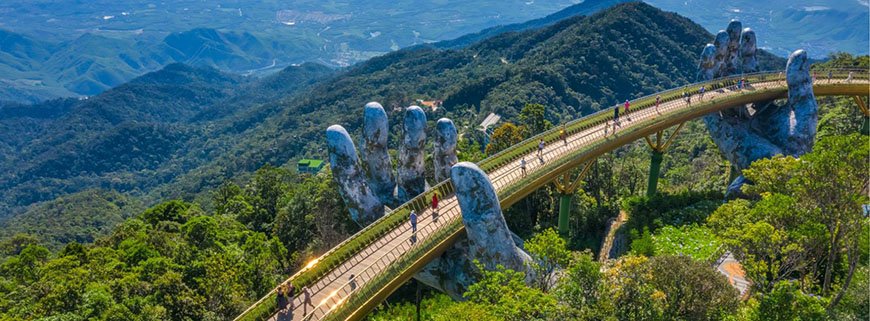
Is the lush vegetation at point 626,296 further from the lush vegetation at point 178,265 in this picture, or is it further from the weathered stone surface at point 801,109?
the weathered stone surface at point 801,109

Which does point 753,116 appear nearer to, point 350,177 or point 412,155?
point 412,155

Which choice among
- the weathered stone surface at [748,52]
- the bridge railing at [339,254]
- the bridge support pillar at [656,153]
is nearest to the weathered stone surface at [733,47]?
the weathered stone surface at [748,52]

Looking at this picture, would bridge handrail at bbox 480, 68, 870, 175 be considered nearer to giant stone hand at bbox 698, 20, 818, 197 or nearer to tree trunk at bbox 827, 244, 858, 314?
giant stone hand at bbox 698, 20, 818, 197

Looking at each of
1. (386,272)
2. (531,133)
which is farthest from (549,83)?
(386,272)

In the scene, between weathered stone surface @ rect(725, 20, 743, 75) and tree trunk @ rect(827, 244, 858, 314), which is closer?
tree trunk @ rect(827, 244, 858, 314)

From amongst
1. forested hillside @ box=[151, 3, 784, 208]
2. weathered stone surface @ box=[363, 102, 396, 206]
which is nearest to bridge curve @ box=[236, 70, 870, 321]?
weathered stone surface @ box=[363, 102, 396, 206]

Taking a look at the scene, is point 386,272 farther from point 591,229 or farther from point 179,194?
point 179,194

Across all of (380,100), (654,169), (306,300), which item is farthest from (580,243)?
(380,100)
